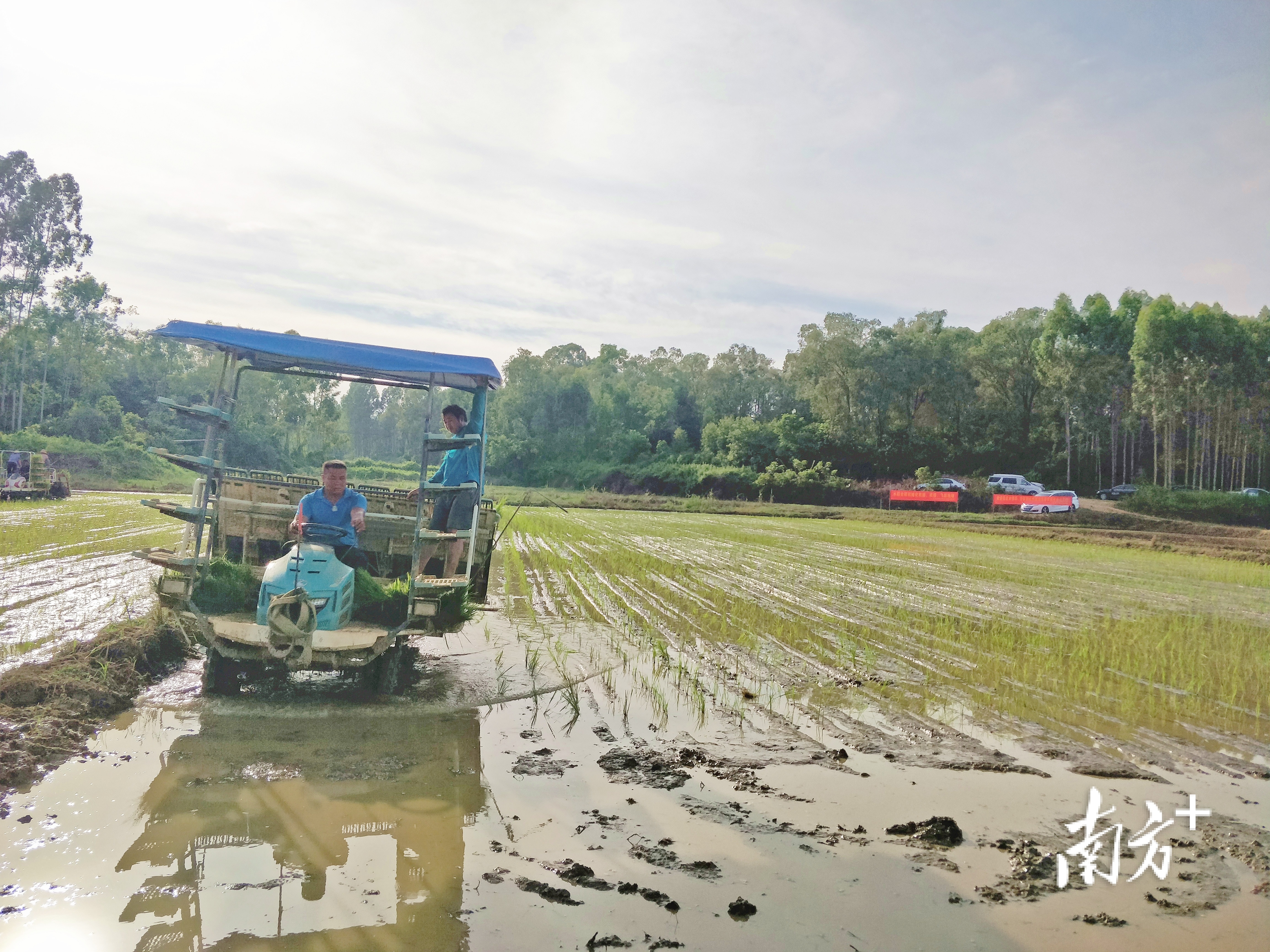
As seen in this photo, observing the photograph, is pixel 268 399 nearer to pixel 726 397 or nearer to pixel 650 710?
pixel 726 397

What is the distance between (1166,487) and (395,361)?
42.3 meters

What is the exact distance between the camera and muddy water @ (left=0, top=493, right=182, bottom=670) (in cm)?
700

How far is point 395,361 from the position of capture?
224 inches

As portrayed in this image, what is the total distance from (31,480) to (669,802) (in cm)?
2729

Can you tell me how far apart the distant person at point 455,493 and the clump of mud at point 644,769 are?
247cm

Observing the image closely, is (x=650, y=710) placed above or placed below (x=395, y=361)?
below

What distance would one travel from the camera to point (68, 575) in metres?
10.2

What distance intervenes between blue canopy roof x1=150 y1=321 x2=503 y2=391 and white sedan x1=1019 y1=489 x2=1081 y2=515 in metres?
31.1

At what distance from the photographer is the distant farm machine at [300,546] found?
17.6 ft

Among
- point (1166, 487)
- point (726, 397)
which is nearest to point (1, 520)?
point (1166, 487)

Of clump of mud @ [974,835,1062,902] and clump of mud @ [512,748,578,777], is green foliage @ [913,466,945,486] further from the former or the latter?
clump of mud @ [974,835,1062,902]

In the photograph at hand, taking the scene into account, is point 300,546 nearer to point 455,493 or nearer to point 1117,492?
point 455,493

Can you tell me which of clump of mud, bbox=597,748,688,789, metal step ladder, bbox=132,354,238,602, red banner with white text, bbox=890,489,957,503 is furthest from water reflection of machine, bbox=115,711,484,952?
red banner with white text, bbox=890,489,957,503

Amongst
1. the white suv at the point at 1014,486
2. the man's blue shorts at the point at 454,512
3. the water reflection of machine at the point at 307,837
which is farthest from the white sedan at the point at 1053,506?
the water reflection of machine at the point at 307,837
